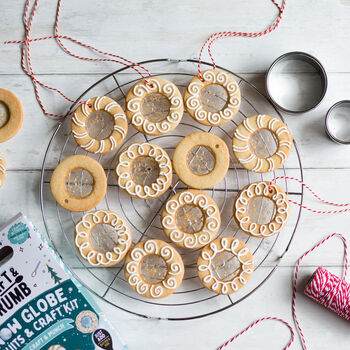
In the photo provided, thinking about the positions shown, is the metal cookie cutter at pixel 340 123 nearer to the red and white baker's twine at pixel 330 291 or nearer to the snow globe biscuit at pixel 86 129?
the red and white baker's twine at pixel 330 291

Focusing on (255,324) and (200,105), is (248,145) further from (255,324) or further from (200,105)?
(255,324)

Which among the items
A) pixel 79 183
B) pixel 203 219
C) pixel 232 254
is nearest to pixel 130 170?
pixel 79 183

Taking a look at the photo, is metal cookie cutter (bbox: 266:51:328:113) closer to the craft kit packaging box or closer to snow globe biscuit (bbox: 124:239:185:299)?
snow globe biscuit (bbox: 124:239:185:299)

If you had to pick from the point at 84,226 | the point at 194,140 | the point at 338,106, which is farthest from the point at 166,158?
the point at 338,106

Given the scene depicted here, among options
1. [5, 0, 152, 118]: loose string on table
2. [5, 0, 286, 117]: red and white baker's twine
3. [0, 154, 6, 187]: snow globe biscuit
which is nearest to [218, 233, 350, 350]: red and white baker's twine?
[5, 0, 286, 117]: red and white baker's twine

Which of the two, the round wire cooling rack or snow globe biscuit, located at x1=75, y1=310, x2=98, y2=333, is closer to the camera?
snow globe biscuit, located at x1=75, y1=310, x2=98, y2=333

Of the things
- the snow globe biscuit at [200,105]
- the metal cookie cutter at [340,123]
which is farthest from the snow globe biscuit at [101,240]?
the metal cookie cutter at [340,123]

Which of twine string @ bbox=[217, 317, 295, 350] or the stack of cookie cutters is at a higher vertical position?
the stack of cookie cutters
